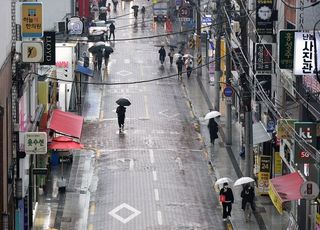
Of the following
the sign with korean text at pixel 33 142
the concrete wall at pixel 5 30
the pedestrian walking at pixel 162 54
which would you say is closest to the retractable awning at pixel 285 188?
the sign with korean text at pixel 33 142

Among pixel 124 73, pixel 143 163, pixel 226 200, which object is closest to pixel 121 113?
pixel 143 163

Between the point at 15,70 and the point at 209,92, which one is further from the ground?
the point at 15,70

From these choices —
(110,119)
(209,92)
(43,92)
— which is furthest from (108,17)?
(43,92)

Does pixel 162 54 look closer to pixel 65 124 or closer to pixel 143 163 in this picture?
pixel 143 163

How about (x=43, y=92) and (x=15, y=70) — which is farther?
(x=43, y=92)

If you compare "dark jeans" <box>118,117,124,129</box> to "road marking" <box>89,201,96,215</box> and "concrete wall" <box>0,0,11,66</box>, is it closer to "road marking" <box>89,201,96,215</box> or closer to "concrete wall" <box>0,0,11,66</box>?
"road marking" <box>89,201,96,215</box>

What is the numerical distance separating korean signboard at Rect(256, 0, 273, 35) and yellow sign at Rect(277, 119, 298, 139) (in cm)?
667

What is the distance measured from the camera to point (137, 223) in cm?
4550

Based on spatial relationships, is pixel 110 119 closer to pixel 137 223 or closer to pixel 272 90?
pixel 272 90

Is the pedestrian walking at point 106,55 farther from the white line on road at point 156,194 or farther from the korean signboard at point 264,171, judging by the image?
the korean signboard at point 264,171

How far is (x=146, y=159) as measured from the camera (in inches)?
2238

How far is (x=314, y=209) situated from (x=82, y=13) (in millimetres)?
45000

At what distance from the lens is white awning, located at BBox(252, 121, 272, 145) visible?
4997 centimetres

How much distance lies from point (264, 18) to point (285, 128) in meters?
8.14
